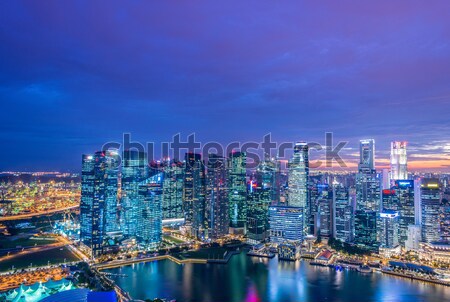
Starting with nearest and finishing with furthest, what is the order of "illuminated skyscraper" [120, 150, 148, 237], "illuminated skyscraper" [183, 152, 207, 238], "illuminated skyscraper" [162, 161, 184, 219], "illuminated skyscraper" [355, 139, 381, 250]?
"illuminated skyscraper" [355, 139, 381, 250], "illuminated skyscraper" [120, 150, 148, 237], "illuminated skyscraper" [183, 152, 207, 238], "illuminated skyscraper" [162, 161, 184, 219]

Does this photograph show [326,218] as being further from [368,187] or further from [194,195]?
[194,195]

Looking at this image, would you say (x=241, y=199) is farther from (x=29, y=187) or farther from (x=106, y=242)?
(x=29, y=187)

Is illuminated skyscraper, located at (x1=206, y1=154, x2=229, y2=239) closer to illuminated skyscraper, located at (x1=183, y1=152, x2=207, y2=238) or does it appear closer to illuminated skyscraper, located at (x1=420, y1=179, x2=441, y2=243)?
illuminated skyscraper, located at (x1=183, y1=152, x2=207, y2=238)

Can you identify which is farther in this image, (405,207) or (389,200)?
(389,200)

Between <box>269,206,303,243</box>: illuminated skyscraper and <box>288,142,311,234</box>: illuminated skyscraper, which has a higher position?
<box>288,142,311,234</box>: illuminated skyscraper

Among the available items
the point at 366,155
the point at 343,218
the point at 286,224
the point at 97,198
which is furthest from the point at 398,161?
the point at 97,198

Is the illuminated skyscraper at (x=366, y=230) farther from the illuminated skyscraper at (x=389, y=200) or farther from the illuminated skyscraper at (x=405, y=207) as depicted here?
the illuminated skyscraper at (x=389, y=200)

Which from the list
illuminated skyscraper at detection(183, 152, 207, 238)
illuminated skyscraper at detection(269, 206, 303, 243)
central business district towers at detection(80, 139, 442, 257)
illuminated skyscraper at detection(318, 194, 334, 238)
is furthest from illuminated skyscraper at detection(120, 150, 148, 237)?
illuminated skyscraper at detection(318, 194, 334, 238)
